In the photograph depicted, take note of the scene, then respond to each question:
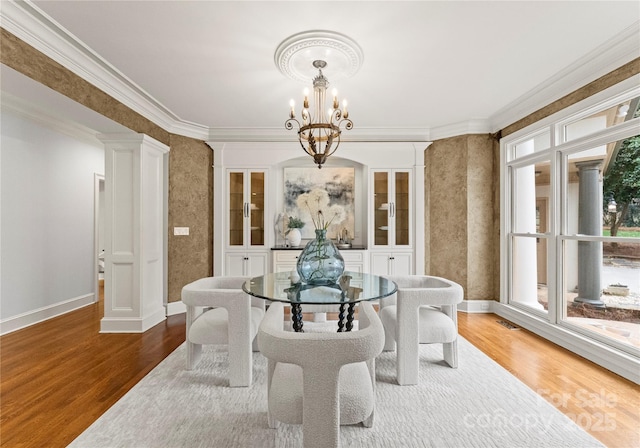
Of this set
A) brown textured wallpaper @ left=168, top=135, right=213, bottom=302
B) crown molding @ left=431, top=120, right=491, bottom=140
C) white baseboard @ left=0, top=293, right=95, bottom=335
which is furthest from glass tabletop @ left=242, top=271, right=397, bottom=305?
white baseboard @ left=0, top=293, right=95, bottom=335

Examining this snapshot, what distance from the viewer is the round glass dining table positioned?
1937 millimetres

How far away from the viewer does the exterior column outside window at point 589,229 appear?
3.00 metres

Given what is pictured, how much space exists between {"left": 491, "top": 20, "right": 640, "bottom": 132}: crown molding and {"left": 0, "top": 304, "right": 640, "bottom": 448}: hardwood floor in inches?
102

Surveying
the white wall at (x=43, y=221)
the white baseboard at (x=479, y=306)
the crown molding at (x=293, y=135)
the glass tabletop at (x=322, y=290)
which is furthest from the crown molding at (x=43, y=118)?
the white baseboard at (x=479, y=306)

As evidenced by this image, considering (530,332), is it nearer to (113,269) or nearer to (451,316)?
(451,316)

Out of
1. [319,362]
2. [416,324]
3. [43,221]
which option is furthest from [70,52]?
[416,324]

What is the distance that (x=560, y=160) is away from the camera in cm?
337

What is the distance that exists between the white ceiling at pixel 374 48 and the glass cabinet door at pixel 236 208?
1.15m

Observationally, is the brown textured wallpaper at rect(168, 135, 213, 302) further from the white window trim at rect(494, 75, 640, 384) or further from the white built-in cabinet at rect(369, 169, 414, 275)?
the white window trim at rect(494, 75, 640, 384)

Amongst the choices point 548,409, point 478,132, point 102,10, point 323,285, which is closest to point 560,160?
point 478,132

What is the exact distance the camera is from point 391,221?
481cm

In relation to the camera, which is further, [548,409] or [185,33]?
[185,33]

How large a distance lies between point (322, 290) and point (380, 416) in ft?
2.87

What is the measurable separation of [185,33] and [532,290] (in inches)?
181
